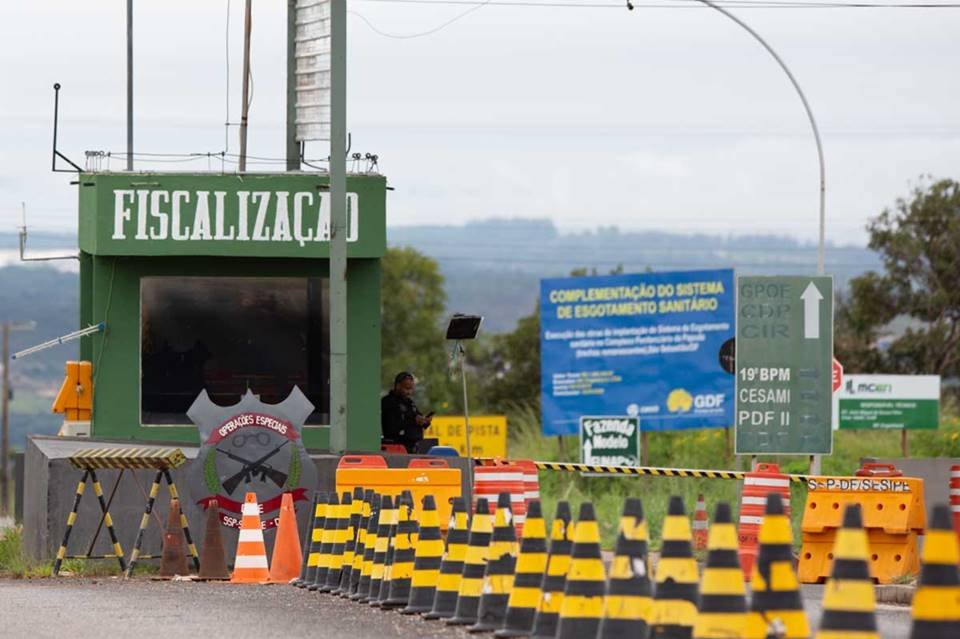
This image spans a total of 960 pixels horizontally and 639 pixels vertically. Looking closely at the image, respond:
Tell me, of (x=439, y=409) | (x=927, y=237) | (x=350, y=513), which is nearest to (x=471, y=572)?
(x=350, y=513)

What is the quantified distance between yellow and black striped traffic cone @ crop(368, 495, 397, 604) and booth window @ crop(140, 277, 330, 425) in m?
8.94

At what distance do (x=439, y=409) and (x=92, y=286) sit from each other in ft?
155

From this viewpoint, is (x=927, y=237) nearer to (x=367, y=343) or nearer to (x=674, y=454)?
(x=674, y=454)

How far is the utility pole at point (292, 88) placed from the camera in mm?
25172

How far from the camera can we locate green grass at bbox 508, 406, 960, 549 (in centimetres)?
3628

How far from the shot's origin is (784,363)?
2320 centimetres

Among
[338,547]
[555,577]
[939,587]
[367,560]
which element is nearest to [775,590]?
[939,587]

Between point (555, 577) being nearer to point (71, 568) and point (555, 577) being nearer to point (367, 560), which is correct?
point (367, 560)

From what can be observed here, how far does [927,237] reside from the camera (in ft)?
209

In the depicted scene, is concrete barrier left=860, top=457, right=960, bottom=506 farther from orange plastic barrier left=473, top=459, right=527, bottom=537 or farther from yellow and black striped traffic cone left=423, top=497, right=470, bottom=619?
yellow and black striped traffic cone left=423, top=497, right=470, bottom=619

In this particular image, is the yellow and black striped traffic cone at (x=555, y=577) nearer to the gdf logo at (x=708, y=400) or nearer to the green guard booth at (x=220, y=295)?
the green guard booth at (x=220, y=295)

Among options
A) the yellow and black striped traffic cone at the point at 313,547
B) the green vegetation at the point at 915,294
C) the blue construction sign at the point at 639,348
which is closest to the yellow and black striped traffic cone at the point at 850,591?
the yellow and black striped traffic cone at the point at 313,547

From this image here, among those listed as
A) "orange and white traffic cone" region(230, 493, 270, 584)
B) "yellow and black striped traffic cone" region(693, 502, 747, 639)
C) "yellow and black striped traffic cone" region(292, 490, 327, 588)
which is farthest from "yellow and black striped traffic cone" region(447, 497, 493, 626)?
"orange and white traffic cone" region(230, 493, 270, 584)

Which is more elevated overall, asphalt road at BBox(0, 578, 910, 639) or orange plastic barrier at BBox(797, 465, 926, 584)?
orange plastic barrier at BBox(797, 465, 926, 584)
